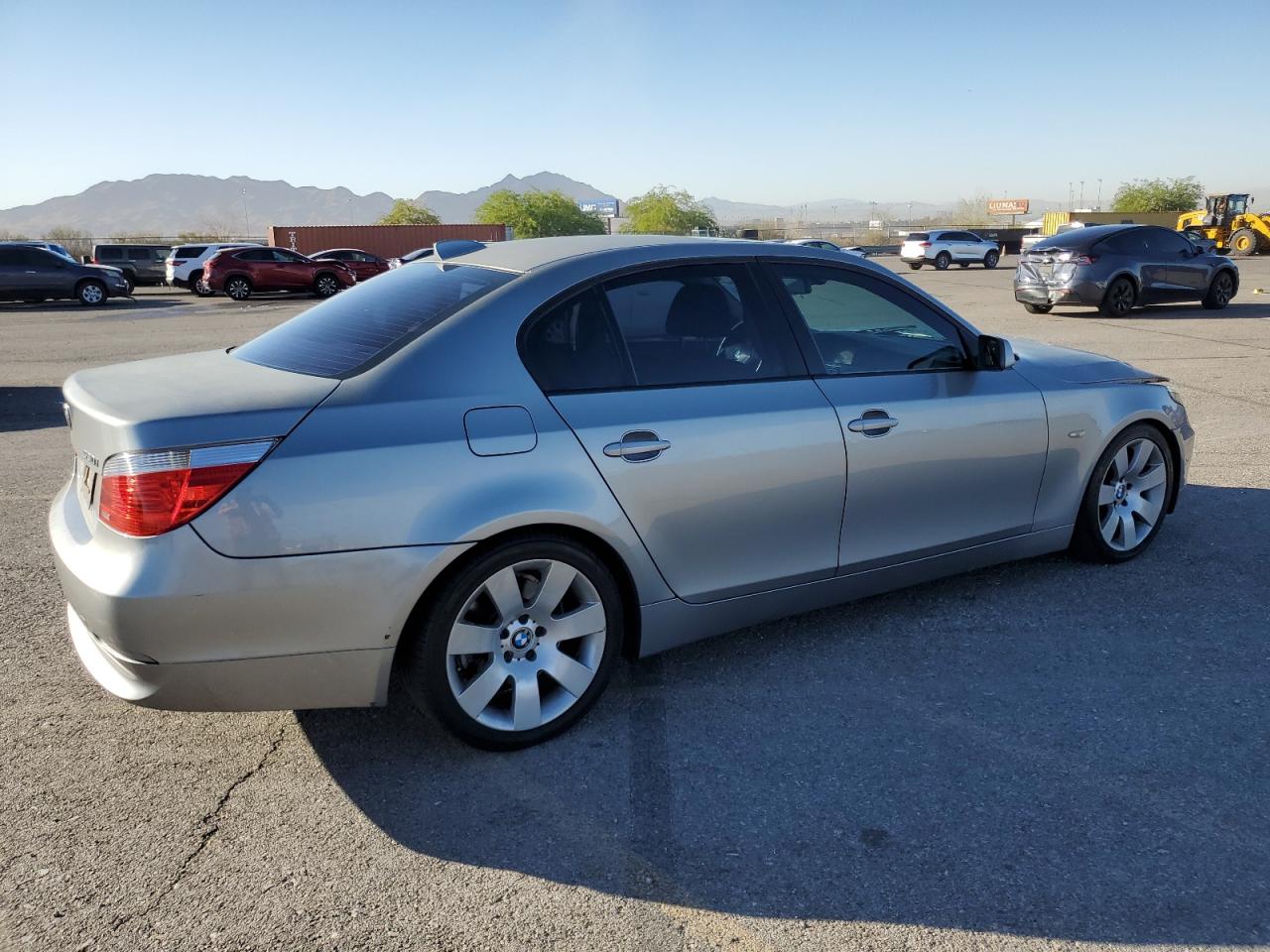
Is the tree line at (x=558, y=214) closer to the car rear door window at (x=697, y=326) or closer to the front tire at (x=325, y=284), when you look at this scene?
the front tire at (x=325, y=284)

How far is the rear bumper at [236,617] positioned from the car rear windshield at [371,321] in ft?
2.27

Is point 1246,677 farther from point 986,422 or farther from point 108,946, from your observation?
point 108,946

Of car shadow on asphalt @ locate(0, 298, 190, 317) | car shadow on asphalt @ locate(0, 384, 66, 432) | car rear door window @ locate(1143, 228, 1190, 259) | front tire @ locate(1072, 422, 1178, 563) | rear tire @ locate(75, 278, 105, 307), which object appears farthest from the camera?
rear tire @ locate(75, 278, 105, 307)

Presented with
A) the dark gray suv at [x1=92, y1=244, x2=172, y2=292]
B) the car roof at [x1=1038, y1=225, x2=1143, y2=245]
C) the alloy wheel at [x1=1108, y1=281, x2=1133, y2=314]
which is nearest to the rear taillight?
the car roof at [x1=1038, y1=225, x2=1143, y2=245]

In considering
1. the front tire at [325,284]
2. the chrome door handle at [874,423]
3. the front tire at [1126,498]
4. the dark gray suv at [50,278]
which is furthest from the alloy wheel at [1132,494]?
the dark gray suv at [50,278]

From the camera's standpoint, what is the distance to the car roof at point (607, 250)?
3.73 m

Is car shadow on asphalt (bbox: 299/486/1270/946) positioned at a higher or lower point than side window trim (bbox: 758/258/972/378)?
lower

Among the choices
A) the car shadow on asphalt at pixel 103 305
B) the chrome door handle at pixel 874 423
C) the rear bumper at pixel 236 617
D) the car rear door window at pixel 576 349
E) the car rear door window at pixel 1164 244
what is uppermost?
the car rear door window at pixel 1164 244

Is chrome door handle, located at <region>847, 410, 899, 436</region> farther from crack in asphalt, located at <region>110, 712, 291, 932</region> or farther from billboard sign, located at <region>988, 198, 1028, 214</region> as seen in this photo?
billboard sign, located at <region>988, 198, 1028, 214</region>

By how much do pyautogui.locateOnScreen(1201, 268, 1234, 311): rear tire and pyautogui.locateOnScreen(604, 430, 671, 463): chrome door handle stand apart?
18173 mm

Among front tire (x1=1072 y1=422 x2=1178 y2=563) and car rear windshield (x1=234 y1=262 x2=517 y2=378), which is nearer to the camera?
car rear windshield (x1=234 y1=262 x2=517 y2=378)

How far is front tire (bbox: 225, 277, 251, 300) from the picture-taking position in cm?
3045

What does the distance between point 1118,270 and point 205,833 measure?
17546 millimetres

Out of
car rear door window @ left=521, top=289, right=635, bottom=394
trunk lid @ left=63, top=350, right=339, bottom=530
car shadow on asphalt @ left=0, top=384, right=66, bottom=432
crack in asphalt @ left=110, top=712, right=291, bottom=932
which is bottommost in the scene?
car shadow on asphalt @ left=0, top=384, right=66, bottom=432
